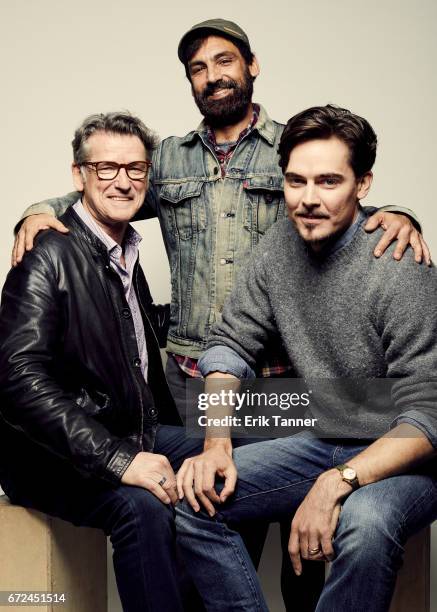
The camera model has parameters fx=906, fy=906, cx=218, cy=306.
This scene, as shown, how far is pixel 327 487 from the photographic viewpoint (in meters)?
2.21

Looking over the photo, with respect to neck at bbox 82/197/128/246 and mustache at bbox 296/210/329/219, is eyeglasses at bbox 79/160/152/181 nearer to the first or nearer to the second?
neck at bbox 82/197/128/246

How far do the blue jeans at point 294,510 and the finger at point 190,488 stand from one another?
0.04 m

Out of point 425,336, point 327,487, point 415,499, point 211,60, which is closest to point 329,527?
point 327,487

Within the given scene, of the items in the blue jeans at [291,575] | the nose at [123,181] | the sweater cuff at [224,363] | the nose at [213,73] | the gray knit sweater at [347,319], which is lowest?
the blue jeans at [291,575]

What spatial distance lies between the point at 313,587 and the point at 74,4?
269 cm

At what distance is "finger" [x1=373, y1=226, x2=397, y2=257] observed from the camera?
7.90 ft

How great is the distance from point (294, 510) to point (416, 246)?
0.78 meters

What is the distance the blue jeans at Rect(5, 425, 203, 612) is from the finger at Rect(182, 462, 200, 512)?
68 millimetres

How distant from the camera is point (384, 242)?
2.41 metres

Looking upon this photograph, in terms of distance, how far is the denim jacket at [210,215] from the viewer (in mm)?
3006

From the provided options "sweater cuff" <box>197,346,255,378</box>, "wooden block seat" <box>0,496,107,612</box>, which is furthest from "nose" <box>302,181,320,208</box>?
"wooden block seat" <box>0,496,107,612</box>

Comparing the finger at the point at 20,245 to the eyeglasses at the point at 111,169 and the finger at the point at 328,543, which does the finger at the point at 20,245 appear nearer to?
the eyeglasses at the point at 111,169

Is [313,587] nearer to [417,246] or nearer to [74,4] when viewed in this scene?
[417,246]

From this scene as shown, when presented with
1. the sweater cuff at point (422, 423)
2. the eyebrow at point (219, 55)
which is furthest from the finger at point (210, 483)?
the eyebrow at point (219, 55)
